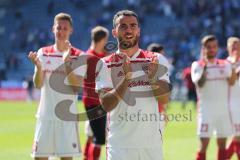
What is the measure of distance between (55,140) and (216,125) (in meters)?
3.25

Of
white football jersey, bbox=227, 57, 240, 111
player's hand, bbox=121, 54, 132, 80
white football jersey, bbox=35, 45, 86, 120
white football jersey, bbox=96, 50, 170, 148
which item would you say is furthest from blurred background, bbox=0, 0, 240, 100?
player's hand, bbox=121, 54, 132, 80

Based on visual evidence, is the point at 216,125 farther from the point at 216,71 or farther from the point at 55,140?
the point at 55,140

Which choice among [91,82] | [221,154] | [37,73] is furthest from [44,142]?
[221,154]

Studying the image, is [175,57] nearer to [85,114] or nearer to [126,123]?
[85,114]

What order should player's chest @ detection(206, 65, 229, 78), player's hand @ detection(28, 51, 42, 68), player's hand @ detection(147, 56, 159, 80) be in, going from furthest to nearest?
player's chest @ detection(206, 65, 229, 78) < player's hand @ detection(28, 51, 42, 68) < player's hand @ detection(147, 56, 159, 80)

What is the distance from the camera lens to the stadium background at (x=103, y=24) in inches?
1390

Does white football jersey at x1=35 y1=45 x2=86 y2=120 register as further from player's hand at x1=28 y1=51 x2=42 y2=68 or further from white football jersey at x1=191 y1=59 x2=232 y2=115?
white football jersey at x1=191 y1=59 x2=232 y2=115

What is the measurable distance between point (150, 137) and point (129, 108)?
32cm

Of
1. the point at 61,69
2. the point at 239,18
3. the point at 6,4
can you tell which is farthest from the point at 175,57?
the point at 61,69

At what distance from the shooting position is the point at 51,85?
782 centimetres

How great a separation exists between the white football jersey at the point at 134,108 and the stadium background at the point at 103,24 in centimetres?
2717

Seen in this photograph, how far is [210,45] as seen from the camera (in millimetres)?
9641

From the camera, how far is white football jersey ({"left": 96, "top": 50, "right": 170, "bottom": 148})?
568 centimetres

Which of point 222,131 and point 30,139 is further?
point 30,139
